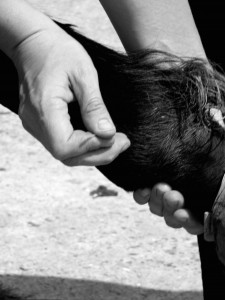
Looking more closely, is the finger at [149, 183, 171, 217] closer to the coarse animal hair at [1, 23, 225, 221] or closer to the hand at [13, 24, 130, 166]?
the coarse animal hair at [1, 23, 225, 221]

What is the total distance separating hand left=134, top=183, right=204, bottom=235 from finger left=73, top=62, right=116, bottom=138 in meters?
0.24

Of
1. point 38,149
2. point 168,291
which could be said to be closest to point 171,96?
point 168,291

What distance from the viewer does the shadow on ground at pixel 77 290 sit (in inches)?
88.5

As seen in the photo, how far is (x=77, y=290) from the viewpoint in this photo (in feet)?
7.47

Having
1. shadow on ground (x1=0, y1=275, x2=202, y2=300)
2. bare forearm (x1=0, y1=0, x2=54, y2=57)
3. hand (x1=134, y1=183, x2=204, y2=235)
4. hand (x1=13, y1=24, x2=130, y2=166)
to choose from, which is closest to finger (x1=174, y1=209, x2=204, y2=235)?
hand (x1=134, y1=183, x2=204, y2=235)

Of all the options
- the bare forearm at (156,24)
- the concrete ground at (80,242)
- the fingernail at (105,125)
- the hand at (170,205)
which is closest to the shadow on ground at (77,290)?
the concrete ground at (80,242)

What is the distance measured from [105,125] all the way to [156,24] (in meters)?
0.27

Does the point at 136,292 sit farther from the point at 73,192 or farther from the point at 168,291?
the point at 73,192

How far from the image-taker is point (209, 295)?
1.90 metres

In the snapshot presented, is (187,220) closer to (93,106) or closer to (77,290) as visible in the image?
(93,106)

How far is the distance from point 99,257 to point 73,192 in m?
0.38

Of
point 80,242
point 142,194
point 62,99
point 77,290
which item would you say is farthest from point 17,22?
point 80,242

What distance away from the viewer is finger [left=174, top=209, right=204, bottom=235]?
1488 mm

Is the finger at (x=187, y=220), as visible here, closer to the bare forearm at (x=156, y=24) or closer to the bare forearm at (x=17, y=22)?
the bare forearm at (x=156, y=24)
